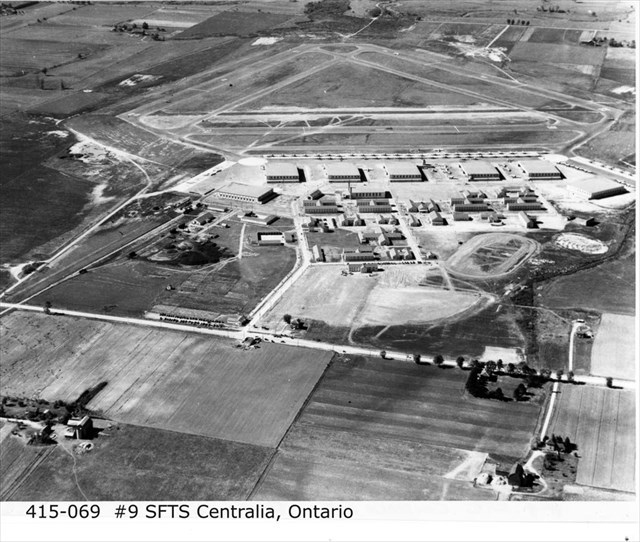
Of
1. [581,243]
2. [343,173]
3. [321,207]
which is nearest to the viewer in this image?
[581,243]

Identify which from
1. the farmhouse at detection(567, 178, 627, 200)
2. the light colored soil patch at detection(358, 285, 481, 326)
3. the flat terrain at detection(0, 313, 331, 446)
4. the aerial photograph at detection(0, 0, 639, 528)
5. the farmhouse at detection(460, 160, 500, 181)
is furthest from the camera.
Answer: the farmhouse at detection(460, 160, 500, 181)

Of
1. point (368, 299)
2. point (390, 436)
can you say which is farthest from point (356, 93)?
Result: point (390, 436)

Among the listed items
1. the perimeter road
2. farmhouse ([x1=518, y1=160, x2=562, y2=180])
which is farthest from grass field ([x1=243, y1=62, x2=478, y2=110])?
the perimeter road

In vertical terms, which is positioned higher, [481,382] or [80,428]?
[80,428]

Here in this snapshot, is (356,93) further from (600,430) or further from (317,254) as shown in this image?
(600,430)

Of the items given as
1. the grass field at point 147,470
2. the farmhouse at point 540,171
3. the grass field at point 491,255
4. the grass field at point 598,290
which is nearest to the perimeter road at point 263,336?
the grass field at point 598,290

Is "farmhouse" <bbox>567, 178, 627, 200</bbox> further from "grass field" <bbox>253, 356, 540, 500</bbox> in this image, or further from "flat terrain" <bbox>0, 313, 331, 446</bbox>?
"flat terrain" <bbox>0, 313, 331, 446</bbox>

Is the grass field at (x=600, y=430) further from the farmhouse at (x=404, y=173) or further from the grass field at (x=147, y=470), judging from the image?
the farmhouse at (x=404, y=173)

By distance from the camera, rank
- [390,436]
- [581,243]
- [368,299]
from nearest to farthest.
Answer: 1. [390,436]
2. [368,299]
3. [581,243]
